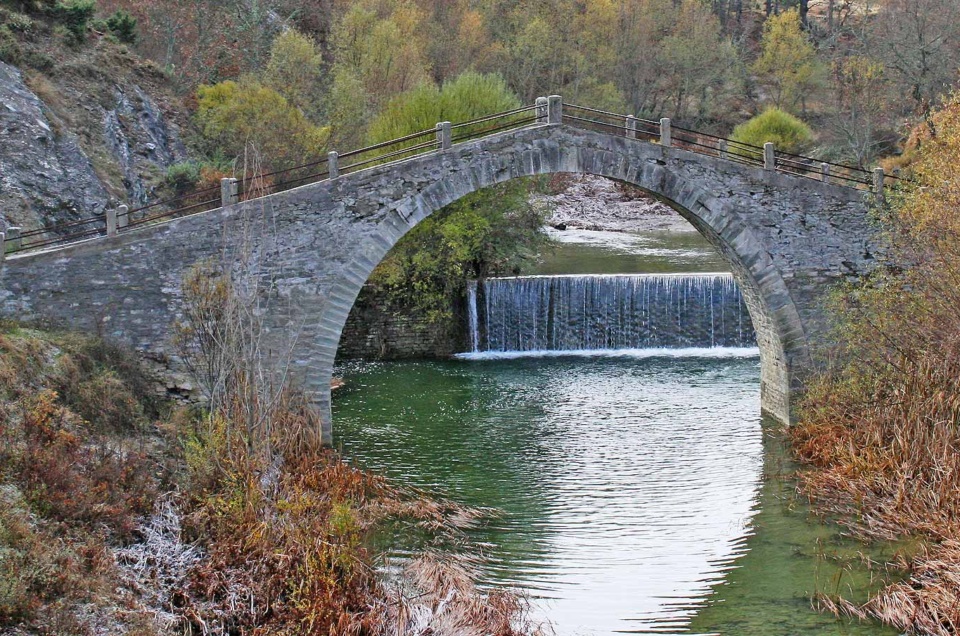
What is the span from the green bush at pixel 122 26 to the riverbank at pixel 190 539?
25855 mm

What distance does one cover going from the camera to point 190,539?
1227cm

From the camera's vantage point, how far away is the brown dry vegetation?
12.4m

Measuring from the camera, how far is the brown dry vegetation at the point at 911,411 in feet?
40.5

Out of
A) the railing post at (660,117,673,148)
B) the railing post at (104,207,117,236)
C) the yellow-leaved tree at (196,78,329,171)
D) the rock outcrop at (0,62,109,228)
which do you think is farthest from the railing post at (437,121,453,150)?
the yellow-leaved tree at (196,78,329,171)

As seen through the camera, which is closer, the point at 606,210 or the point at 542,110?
the point at 542,110

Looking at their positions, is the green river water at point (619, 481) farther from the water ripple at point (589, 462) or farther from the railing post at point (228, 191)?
the railing post at point (228, 191)

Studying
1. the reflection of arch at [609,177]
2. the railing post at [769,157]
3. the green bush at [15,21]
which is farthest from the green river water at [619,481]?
the green bush at [15,21]

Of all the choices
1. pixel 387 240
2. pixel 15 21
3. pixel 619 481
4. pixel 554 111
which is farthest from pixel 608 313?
pixel 15 21

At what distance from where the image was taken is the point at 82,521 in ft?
38.4

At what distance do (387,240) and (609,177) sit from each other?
4500 mm

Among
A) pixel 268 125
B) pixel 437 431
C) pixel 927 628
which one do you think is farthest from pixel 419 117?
pixel 927 628

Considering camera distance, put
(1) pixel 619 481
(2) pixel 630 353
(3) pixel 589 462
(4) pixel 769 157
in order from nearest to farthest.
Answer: (1) pixel 619 481, (3) pixel 589 462, (4) pixel 769 157, (2) pixel 630 353

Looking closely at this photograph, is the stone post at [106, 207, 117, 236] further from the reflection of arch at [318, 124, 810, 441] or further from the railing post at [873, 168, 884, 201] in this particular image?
the railing post at [873, 168, 884, 201]

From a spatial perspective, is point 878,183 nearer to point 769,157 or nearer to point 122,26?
point 769,157
